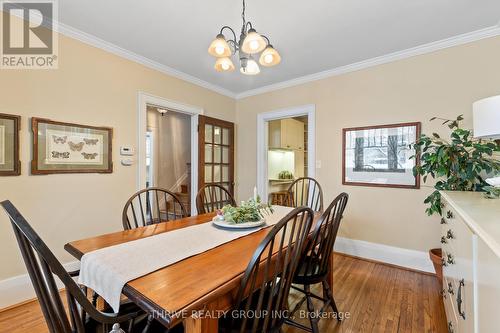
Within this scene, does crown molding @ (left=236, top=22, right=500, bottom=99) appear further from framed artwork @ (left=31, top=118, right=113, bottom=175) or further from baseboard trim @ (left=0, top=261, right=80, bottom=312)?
baseboard trim @ (left=0, top=261, right=80, bottom=312)

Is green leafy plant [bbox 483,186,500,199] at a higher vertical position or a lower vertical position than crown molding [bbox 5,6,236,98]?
lower

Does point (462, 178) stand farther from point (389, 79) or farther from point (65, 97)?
point (65, 97)

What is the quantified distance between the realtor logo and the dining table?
1926mm

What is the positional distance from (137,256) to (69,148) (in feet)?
6.02

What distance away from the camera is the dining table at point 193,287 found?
2.46ft

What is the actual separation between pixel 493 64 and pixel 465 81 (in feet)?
0.79

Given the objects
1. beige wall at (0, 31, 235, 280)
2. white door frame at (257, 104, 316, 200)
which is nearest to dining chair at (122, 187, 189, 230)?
beige wall at (0, 31, 235, 280)

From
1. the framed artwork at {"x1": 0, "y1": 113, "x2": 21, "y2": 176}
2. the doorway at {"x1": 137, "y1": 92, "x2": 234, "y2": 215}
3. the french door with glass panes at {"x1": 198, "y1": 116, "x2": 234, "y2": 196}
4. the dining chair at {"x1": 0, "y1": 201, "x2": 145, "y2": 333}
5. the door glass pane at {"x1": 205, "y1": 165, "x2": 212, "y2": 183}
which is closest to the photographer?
the dining chair at {"x1": 0, "y1": 201, "x2": 145, "y2": 333}

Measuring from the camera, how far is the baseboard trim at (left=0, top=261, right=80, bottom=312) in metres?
1.92

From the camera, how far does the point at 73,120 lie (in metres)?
2.33

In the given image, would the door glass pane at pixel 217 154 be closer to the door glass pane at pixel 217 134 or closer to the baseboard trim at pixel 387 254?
the door glass pane at pixel 217 134

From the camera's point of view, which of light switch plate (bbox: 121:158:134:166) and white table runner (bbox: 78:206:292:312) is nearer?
white table runner (bbox: 78:206:292:312)

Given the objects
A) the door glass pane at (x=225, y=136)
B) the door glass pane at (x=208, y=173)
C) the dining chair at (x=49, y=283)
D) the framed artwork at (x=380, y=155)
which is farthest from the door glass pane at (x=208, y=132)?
the dining chair at (x=49, y=283)

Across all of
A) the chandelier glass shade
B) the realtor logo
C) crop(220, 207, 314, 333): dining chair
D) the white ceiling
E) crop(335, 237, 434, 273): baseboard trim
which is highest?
the white ceiling
